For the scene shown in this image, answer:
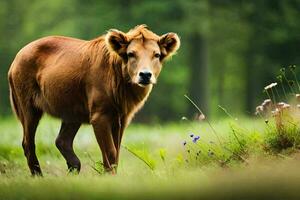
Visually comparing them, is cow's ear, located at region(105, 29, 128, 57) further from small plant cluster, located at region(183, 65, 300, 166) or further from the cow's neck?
small plant cluster, located at region(183, 65, 300, 166)

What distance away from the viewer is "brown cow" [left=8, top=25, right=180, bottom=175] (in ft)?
32.9

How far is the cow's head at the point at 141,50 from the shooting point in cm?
976

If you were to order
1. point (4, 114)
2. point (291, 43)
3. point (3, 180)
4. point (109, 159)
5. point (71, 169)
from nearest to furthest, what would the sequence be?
point (3, 180) < point (109, 159) < point (71, 169) < point (291, 43) < point (4, 114)

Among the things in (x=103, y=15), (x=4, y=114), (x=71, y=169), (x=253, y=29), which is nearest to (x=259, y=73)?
(x=253, y=29)

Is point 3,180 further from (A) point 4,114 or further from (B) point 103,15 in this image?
(A) point 4,114

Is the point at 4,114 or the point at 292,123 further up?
the point at 292,123

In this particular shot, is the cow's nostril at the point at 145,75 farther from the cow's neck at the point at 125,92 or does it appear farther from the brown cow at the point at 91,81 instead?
the cow's neck at the point at 125,92

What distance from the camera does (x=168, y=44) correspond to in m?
10.4

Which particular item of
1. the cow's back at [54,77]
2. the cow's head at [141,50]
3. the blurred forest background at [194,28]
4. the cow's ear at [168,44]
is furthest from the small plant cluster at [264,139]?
the blurred forest background at [194,28]

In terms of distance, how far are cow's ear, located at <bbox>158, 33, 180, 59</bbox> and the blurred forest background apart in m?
18.6

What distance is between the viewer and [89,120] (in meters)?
10.6

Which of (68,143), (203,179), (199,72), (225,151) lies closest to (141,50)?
(225,151)

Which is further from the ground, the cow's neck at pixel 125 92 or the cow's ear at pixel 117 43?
the cow's ear at pixel 117 43

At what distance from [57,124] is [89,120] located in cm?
1072
